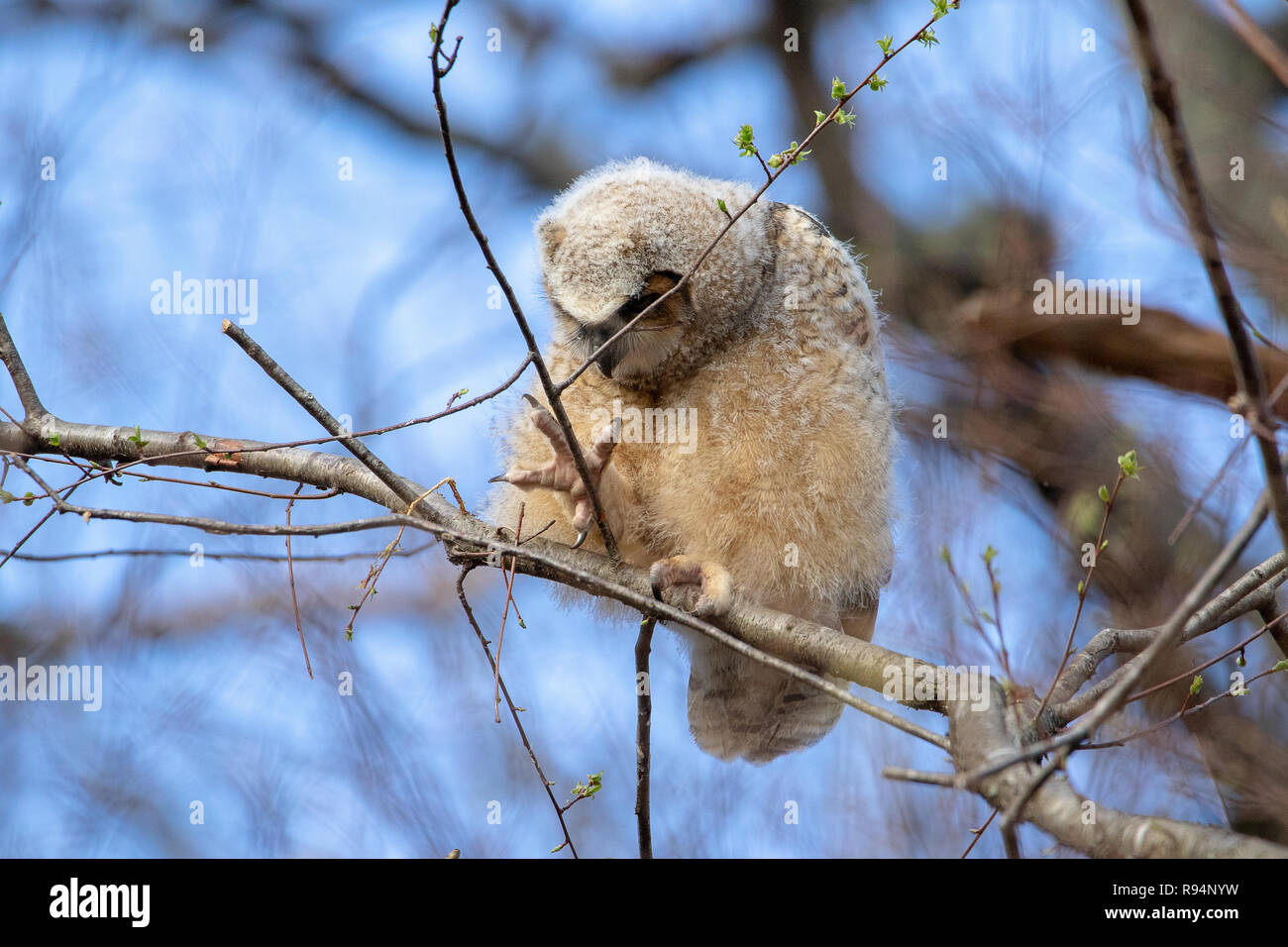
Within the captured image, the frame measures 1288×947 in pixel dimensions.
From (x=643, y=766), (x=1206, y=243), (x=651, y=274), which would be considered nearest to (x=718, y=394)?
(x=651, y=274)

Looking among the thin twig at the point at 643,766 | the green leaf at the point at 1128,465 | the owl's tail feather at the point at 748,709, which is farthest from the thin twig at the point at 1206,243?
the owl's tail feather at the point at 748,709

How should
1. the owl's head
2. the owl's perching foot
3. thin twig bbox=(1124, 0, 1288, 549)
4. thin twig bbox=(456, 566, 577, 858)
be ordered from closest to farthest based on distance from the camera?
thin twig bbox=(1124, 0, 1288, 549), thin twig bbox=(456, 566, 577, 858), the owl's perching foot, the owl's head

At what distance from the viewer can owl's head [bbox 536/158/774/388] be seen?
3.17 meters

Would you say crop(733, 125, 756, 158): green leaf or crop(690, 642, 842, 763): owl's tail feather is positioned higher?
crop(733, 125, 756, 158): green leaf

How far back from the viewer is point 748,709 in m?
3.88

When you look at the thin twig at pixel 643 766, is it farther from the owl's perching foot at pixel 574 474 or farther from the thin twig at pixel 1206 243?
the thin twig at pixel 1206 243

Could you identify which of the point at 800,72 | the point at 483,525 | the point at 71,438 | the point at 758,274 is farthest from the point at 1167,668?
the point at 800,72

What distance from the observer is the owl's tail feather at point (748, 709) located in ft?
12.4

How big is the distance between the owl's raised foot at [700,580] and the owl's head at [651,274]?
0.63m

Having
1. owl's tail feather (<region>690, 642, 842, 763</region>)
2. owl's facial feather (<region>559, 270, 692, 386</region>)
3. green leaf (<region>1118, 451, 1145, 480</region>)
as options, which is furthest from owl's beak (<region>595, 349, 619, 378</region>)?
green leaf (<region>1118, 451, 1145, 480</region>)

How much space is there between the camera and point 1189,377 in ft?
16.4

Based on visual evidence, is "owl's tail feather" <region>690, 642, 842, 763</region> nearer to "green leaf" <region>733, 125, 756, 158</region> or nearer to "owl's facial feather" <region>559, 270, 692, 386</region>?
"owl's facial feather" <region>559, 270, 692, 386</region>

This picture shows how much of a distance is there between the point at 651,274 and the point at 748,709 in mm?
1629
